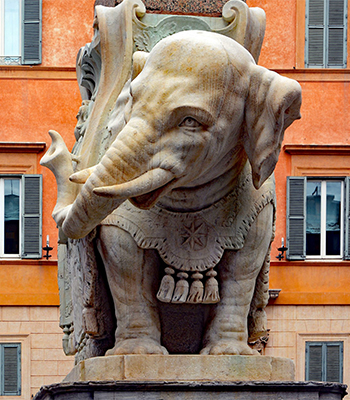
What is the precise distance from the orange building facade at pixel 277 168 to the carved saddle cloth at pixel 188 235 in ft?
56.0

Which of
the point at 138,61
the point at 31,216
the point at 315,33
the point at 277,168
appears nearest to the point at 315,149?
the point at 277,168

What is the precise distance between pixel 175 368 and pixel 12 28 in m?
19.5

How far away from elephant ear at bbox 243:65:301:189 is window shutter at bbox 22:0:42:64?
743 inches

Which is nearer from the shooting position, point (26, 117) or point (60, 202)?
point (60, 202)

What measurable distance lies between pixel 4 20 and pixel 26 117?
1.77 meters

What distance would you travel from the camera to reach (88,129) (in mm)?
6395

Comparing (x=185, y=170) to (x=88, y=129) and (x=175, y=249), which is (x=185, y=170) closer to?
(x=175, y=249)

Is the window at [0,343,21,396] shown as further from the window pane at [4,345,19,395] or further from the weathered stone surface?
the weathered stone surface

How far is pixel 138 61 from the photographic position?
19.1 feet

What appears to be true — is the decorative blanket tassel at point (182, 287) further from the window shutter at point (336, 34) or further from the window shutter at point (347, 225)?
the window shutter at point (336, 34)

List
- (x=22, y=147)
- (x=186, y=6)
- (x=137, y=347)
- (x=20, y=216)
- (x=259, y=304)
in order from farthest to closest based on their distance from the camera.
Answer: (x=20, y=216), (x=22, y=147), (x=186, y=6), (x=259, y=304), (x=137, y=347)

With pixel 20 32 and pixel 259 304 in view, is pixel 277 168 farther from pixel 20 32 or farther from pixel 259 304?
pixel 259 304

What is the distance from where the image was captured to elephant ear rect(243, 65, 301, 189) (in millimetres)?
5570

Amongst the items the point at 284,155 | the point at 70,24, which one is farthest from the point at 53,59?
the point at 284,155
